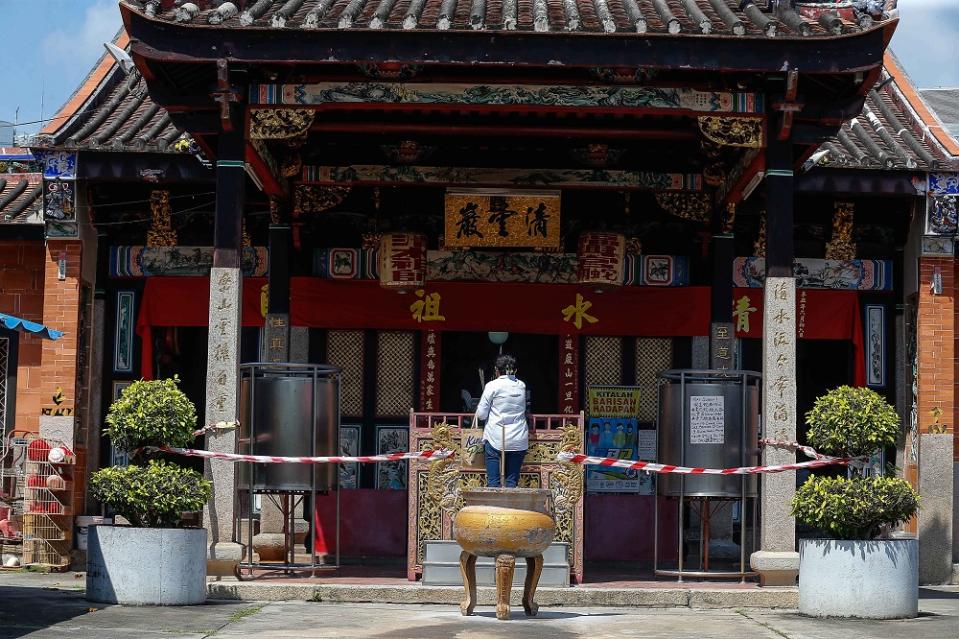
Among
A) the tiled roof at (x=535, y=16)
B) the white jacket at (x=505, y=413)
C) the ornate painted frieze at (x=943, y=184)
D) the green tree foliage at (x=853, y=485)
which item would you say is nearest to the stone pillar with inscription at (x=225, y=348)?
the tiled roof at (x=535, y=16)

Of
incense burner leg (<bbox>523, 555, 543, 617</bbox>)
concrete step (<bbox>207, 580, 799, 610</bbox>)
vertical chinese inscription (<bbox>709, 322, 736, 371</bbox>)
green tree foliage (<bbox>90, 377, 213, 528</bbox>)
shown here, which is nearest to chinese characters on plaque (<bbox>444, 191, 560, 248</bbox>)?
vertical chinese inscription (<bbox>709, 322, 736, 371</bbox>)

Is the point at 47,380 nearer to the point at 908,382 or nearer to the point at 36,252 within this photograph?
the point at 36,252

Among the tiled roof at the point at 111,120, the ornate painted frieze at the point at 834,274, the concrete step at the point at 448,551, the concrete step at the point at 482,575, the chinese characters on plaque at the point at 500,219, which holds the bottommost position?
the concrete step at the point at 482,575

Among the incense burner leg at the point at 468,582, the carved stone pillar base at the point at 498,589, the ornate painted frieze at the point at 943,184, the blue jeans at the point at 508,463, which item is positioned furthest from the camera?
the ornate painted frieze at the point at 943,184

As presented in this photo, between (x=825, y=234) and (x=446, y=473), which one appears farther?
(x=825, y=234)

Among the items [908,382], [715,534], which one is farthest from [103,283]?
[908,382]

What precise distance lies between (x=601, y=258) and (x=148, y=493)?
7073 mm

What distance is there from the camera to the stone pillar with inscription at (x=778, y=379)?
13.8 meters

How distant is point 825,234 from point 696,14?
17.3 feet

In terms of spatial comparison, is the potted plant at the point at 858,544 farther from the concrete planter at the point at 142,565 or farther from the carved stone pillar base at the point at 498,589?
the concrete planter at the point at 142,565

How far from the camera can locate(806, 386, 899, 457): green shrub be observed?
1326 cm

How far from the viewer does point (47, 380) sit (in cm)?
1753

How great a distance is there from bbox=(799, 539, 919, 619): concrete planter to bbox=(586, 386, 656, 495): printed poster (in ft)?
17.9

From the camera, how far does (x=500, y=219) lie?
17109 millimetres
